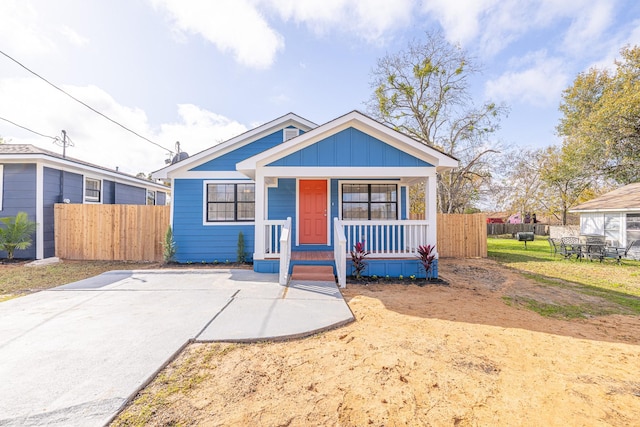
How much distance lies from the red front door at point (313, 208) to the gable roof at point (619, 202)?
42.5 feet

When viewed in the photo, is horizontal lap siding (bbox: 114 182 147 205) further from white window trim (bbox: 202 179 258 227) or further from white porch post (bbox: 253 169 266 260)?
white porch post (bbox: 253 169 266 260)

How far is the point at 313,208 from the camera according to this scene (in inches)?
337

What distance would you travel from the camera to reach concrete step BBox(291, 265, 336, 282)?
642cm

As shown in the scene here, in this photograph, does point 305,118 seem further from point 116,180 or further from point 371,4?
point 116,180

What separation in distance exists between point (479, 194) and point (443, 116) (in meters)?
5.51

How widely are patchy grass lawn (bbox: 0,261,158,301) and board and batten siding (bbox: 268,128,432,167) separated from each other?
578 cm

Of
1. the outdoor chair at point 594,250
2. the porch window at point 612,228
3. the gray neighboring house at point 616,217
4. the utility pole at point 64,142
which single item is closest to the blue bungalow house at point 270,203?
the outdoor chair at point 594,250

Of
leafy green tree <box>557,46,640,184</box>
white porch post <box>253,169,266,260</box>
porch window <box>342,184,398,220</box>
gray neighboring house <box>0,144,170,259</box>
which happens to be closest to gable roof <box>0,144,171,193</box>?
gray neighboring house <box>0,144,170,259</box>

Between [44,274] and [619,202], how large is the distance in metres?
21.4

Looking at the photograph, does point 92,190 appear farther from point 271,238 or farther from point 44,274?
point 271,238

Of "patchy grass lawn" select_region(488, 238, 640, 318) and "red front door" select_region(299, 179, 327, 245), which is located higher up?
"red front door" select_region(299, 179, 327, 245)

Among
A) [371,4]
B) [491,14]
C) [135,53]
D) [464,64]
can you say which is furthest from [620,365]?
[464,64]

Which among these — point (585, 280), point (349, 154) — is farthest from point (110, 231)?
point (585, 280)

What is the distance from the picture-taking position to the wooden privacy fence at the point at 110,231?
945 centimetres
